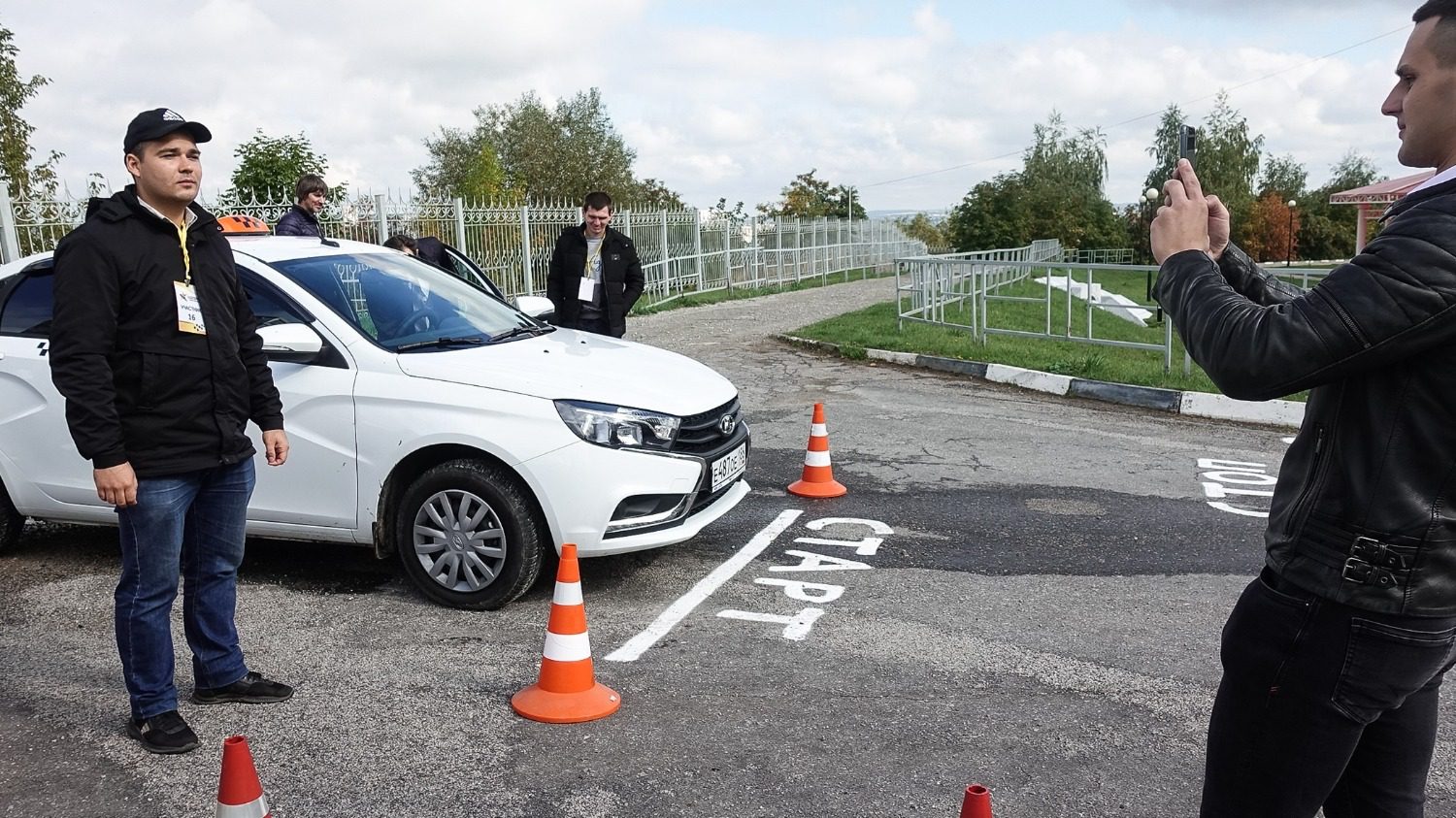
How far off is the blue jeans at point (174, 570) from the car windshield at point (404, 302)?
1434 millimetres

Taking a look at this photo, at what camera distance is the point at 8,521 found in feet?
18.1

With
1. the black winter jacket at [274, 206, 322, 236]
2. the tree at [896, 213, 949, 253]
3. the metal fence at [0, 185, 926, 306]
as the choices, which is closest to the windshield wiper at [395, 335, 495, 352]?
the black winter jacket at [274, 206, 322, 236]

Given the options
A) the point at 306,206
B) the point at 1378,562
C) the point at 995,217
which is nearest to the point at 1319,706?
the point at 1378,562

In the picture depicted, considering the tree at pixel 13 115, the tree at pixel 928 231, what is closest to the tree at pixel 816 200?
the tree at pixel 928 231

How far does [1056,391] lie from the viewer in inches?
444

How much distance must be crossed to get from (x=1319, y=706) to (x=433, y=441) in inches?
144

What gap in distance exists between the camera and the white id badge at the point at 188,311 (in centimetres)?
346

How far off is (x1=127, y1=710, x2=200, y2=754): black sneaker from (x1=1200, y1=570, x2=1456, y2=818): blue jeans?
3.08m

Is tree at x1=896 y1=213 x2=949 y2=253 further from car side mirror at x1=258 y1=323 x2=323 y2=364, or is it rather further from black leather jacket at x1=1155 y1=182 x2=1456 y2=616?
black leather jacket at x1=1155 y1=182 x2=1456 y2=616

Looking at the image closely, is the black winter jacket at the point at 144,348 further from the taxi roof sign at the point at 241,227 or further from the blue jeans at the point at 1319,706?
the blue jeans at the point at 1319,706

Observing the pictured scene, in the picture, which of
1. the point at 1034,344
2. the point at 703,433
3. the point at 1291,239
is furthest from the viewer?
the point at 1291,239

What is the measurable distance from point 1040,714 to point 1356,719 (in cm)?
212

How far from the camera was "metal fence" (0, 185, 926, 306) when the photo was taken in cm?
1250

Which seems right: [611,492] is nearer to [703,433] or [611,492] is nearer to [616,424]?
[616,424]
